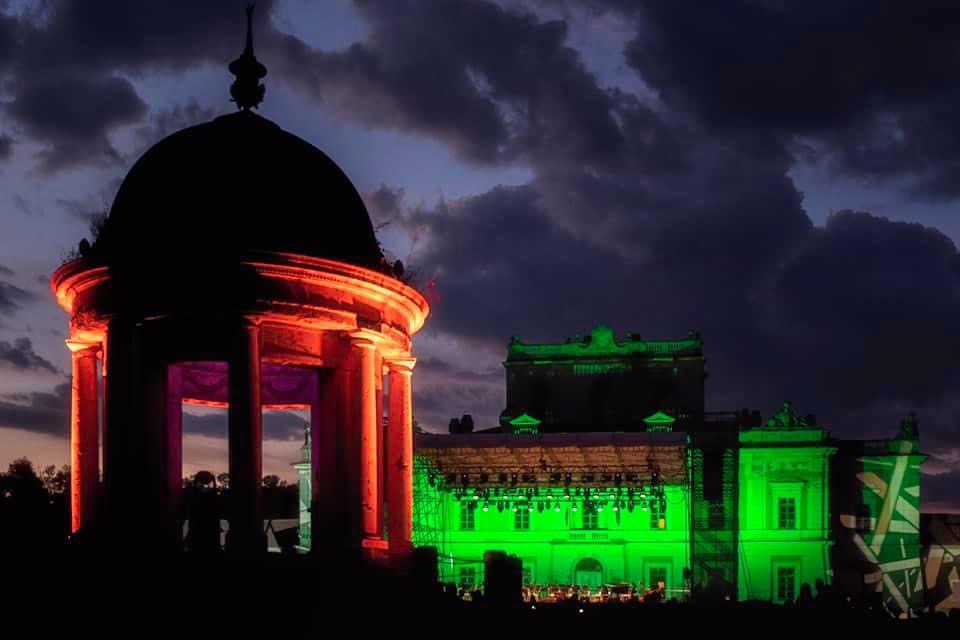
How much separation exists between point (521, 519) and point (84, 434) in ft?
123

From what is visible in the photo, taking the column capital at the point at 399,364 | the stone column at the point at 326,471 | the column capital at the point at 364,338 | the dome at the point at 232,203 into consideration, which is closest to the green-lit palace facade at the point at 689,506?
the column capital at the point at 399,364

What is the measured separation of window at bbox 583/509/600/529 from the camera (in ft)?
216

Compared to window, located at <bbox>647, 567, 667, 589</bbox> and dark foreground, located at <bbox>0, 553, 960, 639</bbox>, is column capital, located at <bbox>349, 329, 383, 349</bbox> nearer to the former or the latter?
dark foreground, located at <bbox>0, 553, 960, 639</bbox>

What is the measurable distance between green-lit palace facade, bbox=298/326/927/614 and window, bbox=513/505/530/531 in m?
0.07

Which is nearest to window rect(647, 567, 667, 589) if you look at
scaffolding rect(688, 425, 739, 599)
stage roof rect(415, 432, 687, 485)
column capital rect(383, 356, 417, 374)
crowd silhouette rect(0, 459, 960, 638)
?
scaffolding rect(688, 425, 739, 599)

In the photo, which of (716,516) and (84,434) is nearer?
(84,434)

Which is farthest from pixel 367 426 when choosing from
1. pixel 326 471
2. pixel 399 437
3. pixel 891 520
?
pixel 891 520

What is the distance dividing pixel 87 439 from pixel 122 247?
189 inches

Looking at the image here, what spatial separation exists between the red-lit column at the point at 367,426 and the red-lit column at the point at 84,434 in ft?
19.6

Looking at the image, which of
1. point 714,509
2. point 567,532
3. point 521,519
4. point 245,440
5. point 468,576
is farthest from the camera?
point 521,519

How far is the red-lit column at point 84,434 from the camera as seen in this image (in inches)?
1212

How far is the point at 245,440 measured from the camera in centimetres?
2836

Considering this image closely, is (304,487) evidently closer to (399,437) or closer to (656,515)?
(656,515)

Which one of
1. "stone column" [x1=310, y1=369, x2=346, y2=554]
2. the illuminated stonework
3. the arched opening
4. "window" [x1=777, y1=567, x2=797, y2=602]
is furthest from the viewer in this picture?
the arched opening
